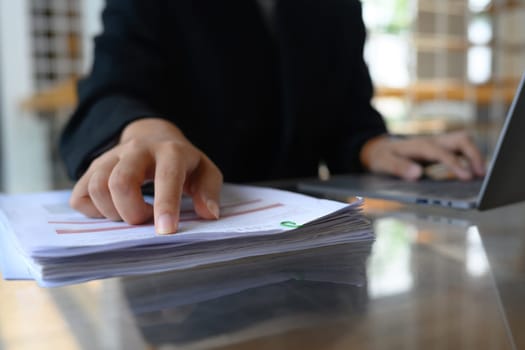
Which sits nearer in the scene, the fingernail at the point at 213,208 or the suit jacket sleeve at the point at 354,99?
the fingernail at the point at 213,208

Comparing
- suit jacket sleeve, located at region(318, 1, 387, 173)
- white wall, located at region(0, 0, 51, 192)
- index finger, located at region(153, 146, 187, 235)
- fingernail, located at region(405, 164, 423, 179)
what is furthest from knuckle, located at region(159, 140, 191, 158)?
white wall, located at region(0, 0, 51, 192)

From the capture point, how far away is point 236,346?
209 mm

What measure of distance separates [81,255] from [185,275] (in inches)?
2.3

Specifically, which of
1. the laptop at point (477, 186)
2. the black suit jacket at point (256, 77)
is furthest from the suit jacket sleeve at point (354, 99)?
the laptop at point (477, 186)

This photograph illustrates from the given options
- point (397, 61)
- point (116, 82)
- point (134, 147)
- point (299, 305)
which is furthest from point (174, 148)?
point (397, 61)

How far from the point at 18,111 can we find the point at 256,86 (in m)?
4.70

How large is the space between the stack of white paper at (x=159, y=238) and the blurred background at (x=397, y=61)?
4135 millimetres

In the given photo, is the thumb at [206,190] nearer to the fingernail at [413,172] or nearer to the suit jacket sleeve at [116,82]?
the suit jacket sleeve at [116,82]

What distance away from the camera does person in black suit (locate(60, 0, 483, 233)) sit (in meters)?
0.75

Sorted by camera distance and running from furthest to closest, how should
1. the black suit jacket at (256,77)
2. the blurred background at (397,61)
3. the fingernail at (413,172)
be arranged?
the blurred background at (397,61), the black suit jacket at (256,77), the fingernail at (413,172)

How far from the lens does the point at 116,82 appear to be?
2.29 ft

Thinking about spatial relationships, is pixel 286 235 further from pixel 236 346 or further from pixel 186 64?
pixel 186 64

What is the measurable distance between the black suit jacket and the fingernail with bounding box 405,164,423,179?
19 cm

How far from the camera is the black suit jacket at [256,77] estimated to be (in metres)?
0.87
